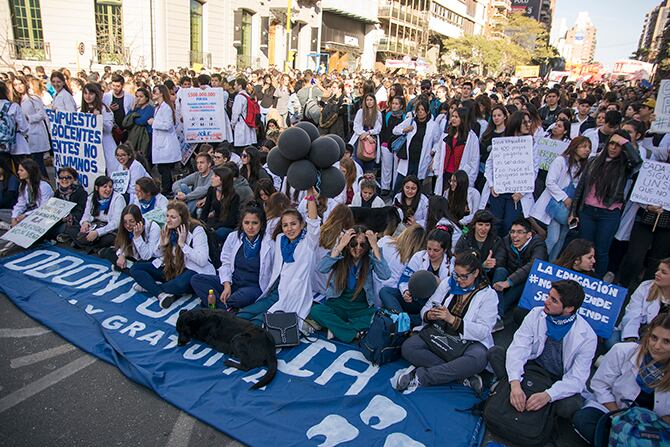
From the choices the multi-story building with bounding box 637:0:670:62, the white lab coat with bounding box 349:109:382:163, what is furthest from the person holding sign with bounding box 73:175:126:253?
the multi-story building with bounding box 637:0:670:62

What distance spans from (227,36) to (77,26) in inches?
376

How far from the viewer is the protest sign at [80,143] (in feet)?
24.6

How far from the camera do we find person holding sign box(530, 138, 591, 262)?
20.2 ft

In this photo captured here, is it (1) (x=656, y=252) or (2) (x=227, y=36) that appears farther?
(2) (x=227, y=36)

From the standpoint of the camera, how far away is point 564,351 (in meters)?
3.84

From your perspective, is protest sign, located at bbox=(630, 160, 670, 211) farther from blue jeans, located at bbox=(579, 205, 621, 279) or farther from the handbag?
the handbag

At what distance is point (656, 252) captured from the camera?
18.8 feet

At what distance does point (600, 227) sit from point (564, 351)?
2544 mm

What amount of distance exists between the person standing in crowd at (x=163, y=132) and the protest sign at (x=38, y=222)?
1814mm

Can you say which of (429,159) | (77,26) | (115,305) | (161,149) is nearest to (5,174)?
(161,149)

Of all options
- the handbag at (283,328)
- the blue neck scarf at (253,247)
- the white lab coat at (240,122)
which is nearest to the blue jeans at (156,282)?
the blue neck scarf at (253,247)

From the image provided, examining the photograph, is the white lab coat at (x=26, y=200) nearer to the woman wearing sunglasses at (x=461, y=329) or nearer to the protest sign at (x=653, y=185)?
the woman wearing sunglasses at (x=461, y=329)

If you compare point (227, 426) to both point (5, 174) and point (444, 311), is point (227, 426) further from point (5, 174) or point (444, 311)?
point (5, 174)

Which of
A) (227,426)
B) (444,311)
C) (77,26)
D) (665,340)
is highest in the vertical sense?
(77,26)
